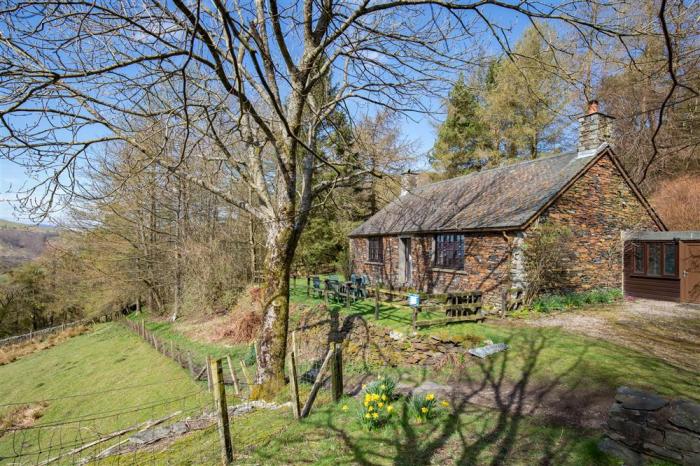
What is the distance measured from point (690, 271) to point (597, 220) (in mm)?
3414

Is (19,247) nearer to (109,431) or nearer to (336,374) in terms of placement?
(109,431)

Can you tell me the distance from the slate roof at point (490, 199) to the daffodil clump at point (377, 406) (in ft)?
23.7

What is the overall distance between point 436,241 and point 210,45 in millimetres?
13386

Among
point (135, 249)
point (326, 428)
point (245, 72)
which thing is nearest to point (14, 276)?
point (135, 249)

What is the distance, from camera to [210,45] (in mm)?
4020

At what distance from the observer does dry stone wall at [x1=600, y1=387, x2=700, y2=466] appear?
139 inches

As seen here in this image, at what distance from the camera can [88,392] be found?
1351 centimetres

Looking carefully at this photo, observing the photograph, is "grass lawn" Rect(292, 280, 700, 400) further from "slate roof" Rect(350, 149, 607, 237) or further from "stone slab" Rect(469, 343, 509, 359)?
"slate roof" Rect(350, 149, 607, 237)

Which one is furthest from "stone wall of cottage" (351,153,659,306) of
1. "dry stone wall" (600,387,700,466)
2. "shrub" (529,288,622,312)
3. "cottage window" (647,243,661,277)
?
"dry stone wall" (600,387,700,466)

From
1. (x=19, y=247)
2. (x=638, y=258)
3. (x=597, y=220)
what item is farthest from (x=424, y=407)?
(x=19, y=247)

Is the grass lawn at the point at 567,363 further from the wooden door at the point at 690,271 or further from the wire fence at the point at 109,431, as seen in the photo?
the wooden door at the point at 690,271

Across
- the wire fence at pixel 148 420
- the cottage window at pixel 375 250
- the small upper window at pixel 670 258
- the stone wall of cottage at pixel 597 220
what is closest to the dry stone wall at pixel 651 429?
the wire fence at pixel 148 420

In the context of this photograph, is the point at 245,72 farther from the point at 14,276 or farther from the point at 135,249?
the point at 14,276

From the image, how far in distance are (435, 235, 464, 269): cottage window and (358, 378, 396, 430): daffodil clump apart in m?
9.59
